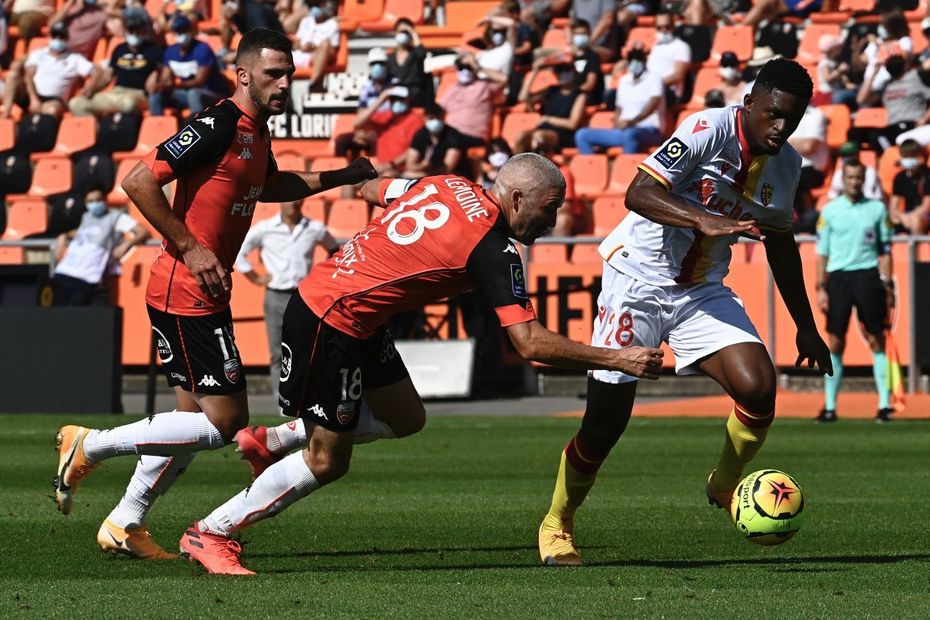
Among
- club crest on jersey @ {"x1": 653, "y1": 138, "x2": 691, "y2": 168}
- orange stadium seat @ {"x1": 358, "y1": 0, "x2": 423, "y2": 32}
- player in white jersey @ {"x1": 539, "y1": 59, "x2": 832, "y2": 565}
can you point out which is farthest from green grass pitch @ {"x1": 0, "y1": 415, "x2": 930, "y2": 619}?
orange stadium seat @ {"x1": 358, "y1": 0, "x2": 423, "y2": 32}

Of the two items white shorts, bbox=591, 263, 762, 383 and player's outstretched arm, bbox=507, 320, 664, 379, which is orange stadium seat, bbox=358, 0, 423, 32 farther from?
player's outstretched arm, bbox=507, 320, 664, 379

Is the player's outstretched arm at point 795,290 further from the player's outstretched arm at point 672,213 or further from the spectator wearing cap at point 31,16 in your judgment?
the spectator wearing cap at point 31,16

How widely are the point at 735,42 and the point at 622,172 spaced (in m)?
3.04

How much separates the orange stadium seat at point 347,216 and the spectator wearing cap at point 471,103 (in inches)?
87.3

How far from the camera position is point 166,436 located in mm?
7719

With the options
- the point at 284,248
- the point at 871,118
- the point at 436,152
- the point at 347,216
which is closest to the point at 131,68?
the point at 347,216

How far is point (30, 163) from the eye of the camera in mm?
25938

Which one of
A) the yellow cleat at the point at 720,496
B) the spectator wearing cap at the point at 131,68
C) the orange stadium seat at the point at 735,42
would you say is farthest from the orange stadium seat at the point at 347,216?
the yellow cleat at the point at 720,496

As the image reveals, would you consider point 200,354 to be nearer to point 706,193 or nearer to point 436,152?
point 706,193

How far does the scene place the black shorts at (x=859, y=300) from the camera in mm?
16312

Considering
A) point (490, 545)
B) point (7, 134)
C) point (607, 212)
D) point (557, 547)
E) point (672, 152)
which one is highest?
point (672, 152)

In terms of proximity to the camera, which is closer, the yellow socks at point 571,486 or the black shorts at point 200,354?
the black shorts at point 200,354

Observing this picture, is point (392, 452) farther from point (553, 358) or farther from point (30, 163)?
point (30, 163)

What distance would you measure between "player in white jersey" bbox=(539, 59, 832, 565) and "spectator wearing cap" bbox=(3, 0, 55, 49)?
889 inches
